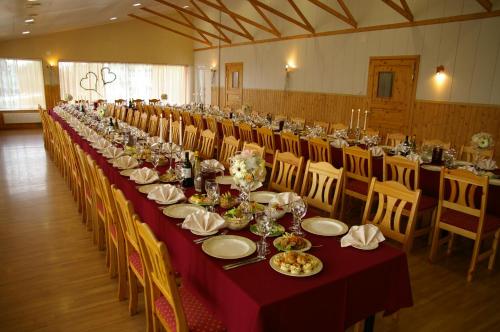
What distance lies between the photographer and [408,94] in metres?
7.78

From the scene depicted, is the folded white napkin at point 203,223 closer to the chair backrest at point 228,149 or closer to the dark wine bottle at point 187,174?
the dark wine bottle at point 187,174

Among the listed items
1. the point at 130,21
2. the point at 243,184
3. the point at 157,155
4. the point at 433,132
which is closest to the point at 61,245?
the point at 157,155

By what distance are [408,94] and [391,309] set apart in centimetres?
670

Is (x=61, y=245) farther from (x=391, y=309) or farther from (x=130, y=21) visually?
(x=130, y=21)

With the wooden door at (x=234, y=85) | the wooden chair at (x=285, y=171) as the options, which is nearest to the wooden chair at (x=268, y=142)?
the wooden chair at (x=285, y=171)

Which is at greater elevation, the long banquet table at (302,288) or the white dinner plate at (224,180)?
the white dinner plate at (224,180)

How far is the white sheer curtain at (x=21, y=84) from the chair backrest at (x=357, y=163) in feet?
41.6

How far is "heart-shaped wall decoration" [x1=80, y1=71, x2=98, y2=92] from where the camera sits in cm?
1416

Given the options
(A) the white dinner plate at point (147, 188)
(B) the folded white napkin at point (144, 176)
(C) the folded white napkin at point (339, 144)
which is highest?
(C) the folded white napkin at point (339, 144)

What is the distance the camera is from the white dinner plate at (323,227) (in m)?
2.29

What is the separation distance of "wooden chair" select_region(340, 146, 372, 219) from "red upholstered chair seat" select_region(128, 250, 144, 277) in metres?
2.74

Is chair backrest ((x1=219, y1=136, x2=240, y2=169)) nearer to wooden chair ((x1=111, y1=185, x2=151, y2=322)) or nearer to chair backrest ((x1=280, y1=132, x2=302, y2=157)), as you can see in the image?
chair backrest ((x1=280, y1=132, x2=302, y2=157))

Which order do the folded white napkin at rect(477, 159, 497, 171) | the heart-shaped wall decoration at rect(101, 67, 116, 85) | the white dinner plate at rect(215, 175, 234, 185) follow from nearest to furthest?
the white dinner plate at rect(215, 175, 234, 185)
the folded white napkin at rect(477, 159, 497, 171)
the heart-shaped wall decoration at rect(101, 67, 116, 85)

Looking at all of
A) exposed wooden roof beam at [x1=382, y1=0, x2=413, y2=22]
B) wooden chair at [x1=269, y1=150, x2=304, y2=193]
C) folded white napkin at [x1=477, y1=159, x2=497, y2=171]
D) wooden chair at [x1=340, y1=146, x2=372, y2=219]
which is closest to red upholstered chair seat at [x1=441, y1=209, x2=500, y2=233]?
folded white napkin at [x1=477, y1=159, x2=497, y2=171]
